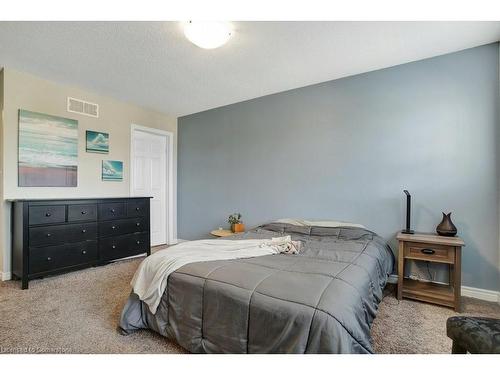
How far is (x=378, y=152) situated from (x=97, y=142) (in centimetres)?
369

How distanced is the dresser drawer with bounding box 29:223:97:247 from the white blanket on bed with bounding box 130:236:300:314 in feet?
5.38

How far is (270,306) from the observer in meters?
1.30

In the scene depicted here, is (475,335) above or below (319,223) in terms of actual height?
below

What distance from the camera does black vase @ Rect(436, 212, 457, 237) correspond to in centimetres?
244

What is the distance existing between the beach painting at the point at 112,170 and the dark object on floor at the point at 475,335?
13.3ft

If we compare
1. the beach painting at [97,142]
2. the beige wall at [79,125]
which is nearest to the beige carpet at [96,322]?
the beige wall at [79,125]

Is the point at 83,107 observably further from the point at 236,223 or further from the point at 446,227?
the point at 446,227

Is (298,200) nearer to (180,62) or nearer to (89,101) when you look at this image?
(180,62)

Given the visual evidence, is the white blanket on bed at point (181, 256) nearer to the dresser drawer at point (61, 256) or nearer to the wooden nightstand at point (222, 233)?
the wooden nightstand at point (222, 233)

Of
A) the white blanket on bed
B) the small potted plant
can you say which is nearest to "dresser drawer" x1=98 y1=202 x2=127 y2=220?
the small potted plant

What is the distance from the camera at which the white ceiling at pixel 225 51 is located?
2.16 m

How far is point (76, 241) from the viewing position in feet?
10.1

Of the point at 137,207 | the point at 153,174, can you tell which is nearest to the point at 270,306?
the point at 137,207
